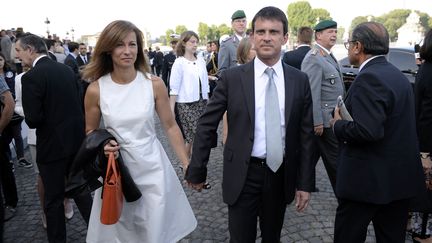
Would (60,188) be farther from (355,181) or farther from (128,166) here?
(355,181)

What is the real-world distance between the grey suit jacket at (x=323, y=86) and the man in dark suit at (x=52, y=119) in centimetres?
241

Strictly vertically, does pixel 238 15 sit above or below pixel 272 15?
above

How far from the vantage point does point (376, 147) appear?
7.98 ft

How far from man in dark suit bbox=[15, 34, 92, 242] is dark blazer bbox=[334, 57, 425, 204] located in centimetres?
232

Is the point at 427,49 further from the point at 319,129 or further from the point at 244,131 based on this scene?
the point at 244,131

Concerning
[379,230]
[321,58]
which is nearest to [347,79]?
[321,58]

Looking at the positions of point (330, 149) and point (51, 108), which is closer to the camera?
point (51, 108)

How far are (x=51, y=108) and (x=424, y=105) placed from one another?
10.6 feet

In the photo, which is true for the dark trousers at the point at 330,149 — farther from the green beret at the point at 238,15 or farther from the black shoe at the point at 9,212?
the black shoe at the point at 9,212

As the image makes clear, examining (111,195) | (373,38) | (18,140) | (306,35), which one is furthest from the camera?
(18,140)

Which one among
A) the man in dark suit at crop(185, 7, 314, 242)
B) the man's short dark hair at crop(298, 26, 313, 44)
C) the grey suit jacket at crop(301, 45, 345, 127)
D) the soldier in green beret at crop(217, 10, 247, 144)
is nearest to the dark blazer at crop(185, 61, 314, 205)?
the man in dark suit at crop(185, 7, 314, 242)

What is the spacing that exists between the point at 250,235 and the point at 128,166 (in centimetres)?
94

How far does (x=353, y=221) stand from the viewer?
103 inches

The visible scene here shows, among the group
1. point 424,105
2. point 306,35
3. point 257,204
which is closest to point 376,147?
point 257,204
